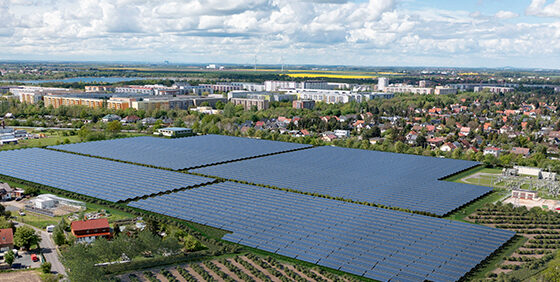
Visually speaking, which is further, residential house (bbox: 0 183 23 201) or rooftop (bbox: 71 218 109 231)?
residential house (bbox: 0 183 23 201)

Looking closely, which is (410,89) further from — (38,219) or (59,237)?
(59,237)

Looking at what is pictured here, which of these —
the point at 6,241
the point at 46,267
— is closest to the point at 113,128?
the point at 6,241

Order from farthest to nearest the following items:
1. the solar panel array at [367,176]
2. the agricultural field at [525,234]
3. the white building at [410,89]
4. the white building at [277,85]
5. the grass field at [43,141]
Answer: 1. the white building at [277,85]
2. the white building at [410,89]
3. the grass field at [43,141]
4. the solar panel array at [367,176]
5. the agricultural field at [525,234]

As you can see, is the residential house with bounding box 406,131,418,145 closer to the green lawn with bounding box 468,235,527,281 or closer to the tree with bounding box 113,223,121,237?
the green lawn with bounding box 468,235,527,281

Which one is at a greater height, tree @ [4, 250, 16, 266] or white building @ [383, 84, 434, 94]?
A: white building @ [383, 84, 434, 94]

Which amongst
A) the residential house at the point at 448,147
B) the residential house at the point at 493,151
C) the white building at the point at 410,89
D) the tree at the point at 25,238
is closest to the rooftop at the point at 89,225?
the tree at the point at 25,238

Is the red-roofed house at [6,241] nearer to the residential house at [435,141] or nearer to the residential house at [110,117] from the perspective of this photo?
the residential house at [435,141]

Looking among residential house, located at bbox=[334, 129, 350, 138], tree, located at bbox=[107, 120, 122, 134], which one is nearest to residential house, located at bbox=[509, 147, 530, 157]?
residential house, located at bbox=[334, 129, 350, 138]
